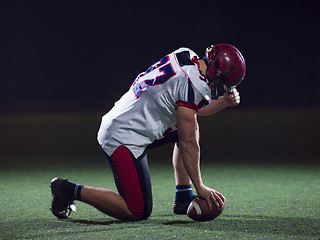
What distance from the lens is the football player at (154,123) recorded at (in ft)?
9.13

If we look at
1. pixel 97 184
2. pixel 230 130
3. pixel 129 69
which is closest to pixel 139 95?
pixel 97 184

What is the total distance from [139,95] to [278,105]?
35.2 feet

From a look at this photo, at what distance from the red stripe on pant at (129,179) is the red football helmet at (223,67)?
1.96 ft

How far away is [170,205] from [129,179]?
1.86 ft

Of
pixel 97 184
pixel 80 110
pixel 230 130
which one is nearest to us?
pixel 97 184

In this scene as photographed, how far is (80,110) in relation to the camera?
41.9ft

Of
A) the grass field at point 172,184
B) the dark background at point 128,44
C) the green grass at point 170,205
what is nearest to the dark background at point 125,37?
the dark background at point 128,44

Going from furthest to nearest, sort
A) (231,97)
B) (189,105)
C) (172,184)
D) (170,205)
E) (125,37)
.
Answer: (125,37) → (172,184) → (170,205) → (231,97) → (189,105)

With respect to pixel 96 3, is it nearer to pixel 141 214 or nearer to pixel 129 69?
pixel 129 69

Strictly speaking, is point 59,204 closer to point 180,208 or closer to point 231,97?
point 180,208

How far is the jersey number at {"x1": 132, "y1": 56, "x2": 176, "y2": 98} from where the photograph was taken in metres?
2.88

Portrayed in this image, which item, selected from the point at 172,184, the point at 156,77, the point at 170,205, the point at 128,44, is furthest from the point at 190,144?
the point at 128,44

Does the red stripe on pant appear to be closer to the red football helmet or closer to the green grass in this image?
the green grass

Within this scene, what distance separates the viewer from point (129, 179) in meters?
2.93
